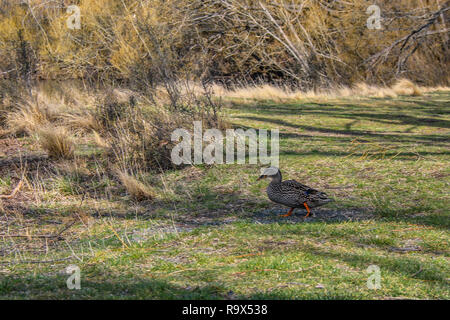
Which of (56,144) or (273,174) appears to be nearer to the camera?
(273,174)

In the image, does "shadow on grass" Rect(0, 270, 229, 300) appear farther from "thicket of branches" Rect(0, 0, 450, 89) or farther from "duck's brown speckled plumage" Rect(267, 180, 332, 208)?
"thicket of branches" Rect(0, 0, 450, 89)

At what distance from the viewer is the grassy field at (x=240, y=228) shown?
430 cm

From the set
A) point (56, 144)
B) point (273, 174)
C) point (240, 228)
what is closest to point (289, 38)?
point (56, 144)

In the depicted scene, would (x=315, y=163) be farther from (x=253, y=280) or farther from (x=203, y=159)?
(x=253, y=280)

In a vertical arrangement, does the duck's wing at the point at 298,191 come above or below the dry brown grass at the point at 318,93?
below

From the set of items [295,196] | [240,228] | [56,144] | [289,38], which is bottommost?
[240,228]

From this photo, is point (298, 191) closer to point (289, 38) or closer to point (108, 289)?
point (108, 289)

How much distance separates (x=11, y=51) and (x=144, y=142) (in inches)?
273

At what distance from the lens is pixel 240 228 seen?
236 inches

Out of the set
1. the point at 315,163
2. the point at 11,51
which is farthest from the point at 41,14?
the point at 315,163

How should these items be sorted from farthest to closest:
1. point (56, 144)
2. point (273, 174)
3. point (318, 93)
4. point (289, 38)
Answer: point (289, 38), point (318, 93), point (56, 144), point (273, 174)

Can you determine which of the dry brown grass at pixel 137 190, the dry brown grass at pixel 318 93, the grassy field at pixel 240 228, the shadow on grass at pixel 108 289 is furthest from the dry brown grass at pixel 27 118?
the shadow on grass at pixel 108 289

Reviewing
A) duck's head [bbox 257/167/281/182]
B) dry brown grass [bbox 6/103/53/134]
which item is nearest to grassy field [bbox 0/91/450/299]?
duck's head [bbox 257/167/281/182]

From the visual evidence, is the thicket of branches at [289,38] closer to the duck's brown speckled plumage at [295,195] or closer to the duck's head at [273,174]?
the duck's head at [273,174]
